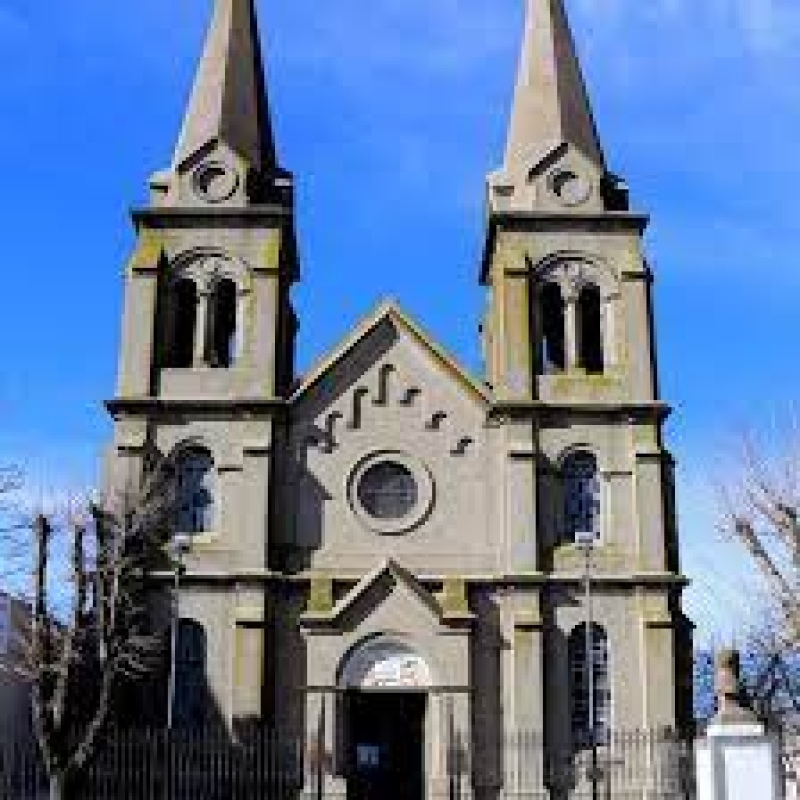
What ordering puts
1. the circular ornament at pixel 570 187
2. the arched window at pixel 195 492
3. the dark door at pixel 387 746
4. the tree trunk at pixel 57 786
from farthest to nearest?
1. the circular ornament at pixel 570 187
2. the arched window at pixel 195 492
3. the dark door at pixel 387 746
4. the tree trunk at pixel 57 786

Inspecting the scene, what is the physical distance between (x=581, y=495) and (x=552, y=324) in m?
6.15

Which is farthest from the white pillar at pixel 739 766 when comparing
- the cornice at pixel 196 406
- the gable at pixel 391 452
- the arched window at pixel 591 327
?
the arched window at pixel 591 327

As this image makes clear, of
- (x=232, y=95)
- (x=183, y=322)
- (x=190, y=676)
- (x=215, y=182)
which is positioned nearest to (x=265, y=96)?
(x=232, y=95)

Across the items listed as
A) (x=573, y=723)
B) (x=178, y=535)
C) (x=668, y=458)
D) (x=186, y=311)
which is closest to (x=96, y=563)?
(x=178, y=535)

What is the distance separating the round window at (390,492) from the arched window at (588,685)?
574 centimetres

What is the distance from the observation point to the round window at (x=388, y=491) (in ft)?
136

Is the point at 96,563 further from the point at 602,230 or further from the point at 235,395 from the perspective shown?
the point at 602,230

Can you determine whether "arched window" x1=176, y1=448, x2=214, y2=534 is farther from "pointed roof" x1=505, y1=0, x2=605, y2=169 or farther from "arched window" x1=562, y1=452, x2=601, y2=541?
"pointed roof" x1=505, y1=0, x2=605, y2=169

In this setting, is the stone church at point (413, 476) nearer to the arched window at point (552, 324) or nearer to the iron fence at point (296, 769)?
the arched window at point (552, 324)

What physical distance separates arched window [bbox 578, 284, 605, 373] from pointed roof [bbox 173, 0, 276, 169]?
1144 centimetres

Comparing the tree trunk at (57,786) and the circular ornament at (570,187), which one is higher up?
the circular ornament at (570,187)

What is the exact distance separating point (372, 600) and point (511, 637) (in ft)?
13.2

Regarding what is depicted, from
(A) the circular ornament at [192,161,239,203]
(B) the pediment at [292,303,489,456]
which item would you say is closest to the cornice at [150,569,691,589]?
(B) the pediment at [292,303,489,456]

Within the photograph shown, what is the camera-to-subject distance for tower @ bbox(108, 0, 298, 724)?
3966 cm
